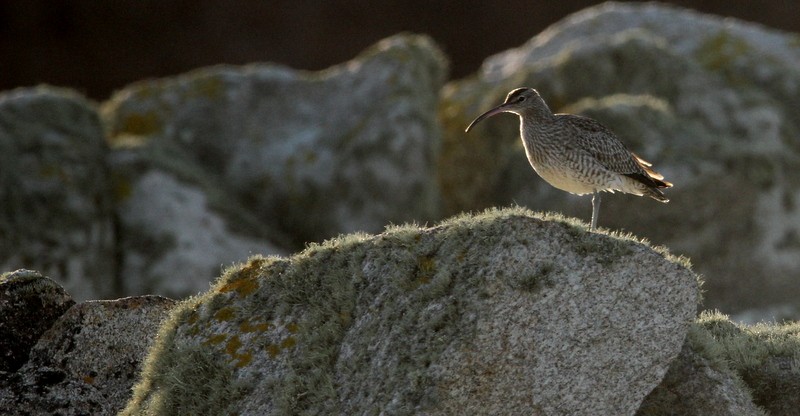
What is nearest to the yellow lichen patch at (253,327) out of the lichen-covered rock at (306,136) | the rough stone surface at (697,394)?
the rough stone surface at (697,394)

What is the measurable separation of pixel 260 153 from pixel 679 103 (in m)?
7.77

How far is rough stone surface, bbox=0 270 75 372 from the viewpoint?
31.5 ft

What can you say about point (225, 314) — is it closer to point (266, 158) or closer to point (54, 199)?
point (54, 199)

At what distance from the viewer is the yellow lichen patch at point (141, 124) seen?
22141mm

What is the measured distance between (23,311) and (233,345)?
203 cm

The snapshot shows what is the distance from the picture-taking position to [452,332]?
25.4 feet

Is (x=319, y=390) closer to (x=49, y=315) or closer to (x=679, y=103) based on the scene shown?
(x=49, y=315)

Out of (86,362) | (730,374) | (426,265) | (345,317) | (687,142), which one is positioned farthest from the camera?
(687,142)

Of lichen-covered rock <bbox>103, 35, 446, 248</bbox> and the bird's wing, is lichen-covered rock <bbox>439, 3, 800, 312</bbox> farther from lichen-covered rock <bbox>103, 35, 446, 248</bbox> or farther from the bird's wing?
the bird's wing

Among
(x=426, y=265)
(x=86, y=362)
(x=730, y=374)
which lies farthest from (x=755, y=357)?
(x=86, y=362)

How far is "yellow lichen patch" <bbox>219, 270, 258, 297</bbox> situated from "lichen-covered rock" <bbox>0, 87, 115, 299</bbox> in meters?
9.43

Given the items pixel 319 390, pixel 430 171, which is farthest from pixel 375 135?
pixel 319 390

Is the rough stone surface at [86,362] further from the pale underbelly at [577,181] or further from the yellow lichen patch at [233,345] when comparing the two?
the pale underbelly at [577,181]

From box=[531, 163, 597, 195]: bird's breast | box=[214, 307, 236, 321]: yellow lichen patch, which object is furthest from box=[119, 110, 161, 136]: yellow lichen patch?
box=[214, 307, 236, 321]: yellow lichen patch
